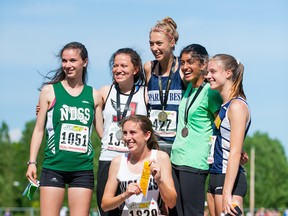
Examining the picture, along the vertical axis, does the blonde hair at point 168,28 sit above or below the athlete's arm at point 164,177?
above

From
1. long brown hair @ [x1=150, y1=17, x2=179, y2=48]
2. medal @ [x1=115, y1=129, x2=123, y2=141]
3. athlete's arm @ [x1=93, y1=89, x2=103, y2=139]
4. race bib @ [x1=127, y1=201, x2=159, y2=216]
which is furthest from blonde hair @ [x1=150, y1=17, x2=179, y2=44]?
race bib @ [x1=127, y1=201, x2=159, y2=216]

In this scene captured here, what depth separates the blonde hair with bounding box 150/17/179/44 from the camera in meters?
8.73

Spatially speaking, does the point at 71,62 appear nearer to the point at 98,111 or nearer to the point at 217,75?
the point at 98,111

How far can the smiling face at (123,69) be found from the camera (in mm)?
8680

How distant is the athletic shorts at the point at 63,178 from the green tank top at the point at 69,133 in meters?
0.05

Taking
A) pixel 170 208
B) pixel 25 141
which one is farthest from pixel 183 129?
pixel 25 141

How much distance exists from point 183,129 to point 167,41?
3.36 ft

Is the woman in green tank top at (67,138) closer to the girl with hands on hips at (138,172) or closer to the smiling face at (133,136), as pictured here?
the girl with hands on hips at (138,172)

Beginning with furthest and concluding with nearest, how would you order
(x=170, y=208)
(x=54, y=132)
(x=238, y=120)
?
(x=54, y=132) → (x=170, y=208) → (x=238, y=120)

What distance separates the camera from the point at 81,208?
8.45 metres

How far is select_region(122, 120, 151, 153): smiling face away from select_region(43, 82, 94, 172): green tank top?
86 cm

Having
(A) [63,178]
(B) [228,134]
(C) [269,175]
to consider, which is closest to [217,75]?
(B) [228,134]

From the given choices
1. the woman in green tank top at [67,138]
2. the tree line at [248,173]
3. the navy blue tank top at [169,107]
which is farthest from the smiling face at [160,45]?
the tree line at [248,173]

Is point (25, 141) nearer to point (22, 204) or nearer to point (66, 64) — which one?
point (22, 204)
